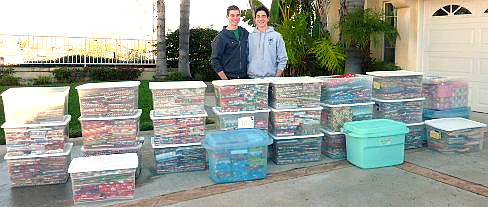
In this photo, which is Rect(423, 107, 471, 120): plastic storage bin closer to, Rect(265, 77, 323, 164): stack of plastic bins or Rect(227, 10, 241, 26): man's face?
Rect(265, 77, 323, 164): stack of plastic bins

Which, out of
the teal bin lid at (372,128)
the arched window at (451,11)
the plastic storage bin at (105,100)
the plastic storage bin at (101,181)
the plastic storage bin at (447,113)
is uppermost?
the arched window at (451,11)

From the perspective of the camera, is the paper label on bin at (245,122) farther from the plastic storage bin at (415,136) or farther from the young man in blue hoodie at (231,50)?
the plastic storage bin at (415,136)

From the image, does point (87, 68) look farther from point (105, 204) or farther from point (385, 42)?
point (105, 204)

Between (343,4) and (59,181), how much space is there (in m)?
7.52

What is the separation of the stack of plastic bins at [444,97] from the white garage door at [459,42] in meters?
2.18

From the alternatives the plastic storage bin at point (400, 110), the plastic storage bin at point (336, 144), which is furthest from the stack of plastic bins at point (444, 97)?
the plastic storage bin at point (336, 144)

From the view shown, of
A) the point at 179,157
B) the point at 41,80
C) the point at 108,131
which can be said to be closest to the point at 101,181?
the point at 108,131

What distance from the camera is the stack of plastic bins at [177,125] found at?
15.9 feet

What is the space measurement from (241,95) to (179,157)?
0.99m

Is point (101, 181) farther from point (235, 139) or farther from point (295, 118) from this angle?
point (295, 118)

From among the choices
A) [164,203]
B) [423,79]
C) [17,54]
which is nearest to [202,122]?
[164,203]

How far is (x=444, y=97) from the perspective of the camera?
20.0 feet

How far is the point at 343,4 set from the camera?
10086 mm

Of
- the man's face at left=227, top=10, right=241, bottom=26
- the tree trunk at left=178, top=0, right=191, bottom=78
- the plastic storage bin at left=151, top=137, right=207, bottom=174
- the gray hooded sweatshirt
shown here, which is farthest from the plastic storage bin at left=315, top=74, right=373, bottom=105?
the tree trunk at left=178, top=0, right=191, bottom=78
